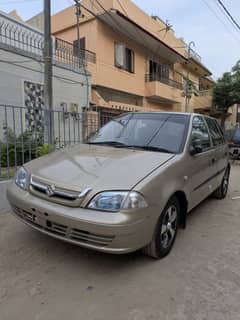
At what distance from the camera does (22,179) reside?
9.58 feet

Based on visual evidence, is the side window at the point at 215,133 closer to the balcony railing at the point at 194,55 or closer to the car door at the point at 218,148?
the car door at the point at 218,148

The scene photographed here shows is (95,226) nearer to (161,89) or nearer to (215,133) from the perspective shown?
(215,133)

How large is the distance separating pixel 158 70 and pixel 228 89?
241 inches

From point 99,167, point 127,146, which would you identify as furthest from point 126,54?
point 99,167

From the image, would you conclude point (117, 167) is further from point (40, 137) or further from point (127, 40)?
point (127, 40)

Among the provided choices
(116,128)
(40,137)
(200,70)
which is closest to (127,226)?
(116,128)

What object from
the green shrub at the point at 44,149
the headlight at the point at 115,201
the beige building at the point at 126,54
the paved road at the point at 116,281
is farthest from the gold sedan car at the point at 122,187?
the beige building at the point at 126,54

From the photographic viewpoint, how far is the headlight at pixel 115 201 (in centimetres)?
227

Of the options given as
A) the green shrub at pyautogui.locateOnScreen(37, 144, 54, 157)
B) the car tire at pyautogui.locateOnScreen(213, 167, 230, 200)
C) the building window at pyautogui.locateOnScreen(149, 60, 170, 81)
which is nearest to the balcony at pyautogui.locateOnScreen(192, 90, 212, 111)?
the building window at pyautogui.locateOnScreen(149, 60, 170, 81)

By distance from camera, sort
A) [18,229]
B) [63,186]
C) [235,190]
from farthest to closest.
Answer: [235,190], [18,229], [63,186]

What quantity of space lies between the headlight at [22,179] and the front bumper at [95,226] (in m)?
0.31

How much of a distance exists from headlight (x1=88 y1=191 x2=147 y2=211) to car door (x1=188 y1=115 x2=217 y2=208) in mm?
1219

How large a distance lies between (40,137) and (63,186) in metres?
3.33

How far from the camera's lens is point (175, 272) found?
261 centimetres
